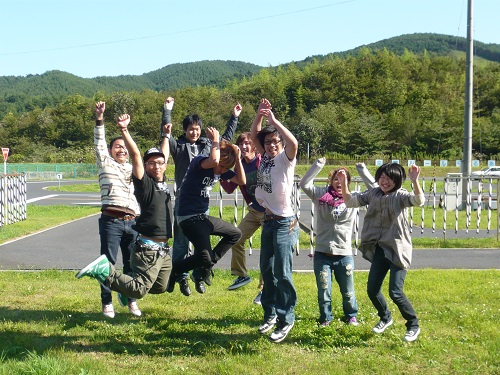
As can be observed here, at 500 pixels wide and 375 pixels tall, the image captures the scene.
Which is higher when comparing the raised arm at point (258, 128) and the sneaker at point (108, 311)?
the raised arm at point (258, 128)

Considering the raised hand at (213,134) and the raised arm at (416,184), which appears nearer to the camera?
the raised arm at (416,184)

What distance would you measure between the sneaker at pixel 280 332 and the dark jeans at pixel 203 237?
1.06 metres

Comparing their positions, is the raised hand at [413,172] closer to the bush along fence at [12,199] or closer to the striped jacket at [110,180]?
the striped jacket at [110,180]

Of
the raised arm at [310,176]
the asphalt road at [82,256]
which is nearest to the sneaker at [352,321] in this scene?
the raised arm at [310,176]

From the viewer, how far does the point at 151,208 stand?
5.76 metres

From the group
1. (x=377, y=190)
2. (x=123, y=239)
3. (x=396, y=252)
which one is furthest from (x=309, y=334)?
(x=123, y=239)

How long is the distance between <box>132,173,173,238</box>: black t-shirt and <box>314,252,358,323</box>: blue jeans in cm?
173

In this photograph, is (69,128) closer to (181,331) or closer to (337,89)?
(337,89)

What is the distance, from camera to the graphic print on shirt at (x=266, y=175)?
5773mm

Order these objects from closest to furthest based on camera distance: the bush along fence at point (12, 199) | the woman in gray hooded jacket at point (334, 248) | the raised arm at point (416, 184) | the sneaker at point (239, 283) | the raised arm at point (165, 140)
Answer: the raised arm at point (416, 184), the woman in gray hooded jacket at point (334, 248), the raised arm at point (165, 140), the sneaker at point (239, 283), the bush along fence at point (12, 199)

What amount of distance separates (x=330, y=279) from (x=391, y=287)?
80 centimetres

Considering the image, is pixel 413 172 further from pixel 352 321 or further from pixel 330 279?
pixel 352 321

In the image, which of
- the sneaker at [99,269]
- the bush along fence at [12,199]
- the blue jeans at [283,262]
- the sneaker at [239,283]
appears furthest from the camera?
the bush along fence at [12,199]

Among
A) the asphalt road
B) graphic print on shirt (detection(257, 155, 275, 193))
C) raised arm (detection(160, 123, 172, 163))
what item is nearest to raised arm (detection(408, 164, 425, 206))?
graphic print on shirt (detection(257, 155, 275, 193))
